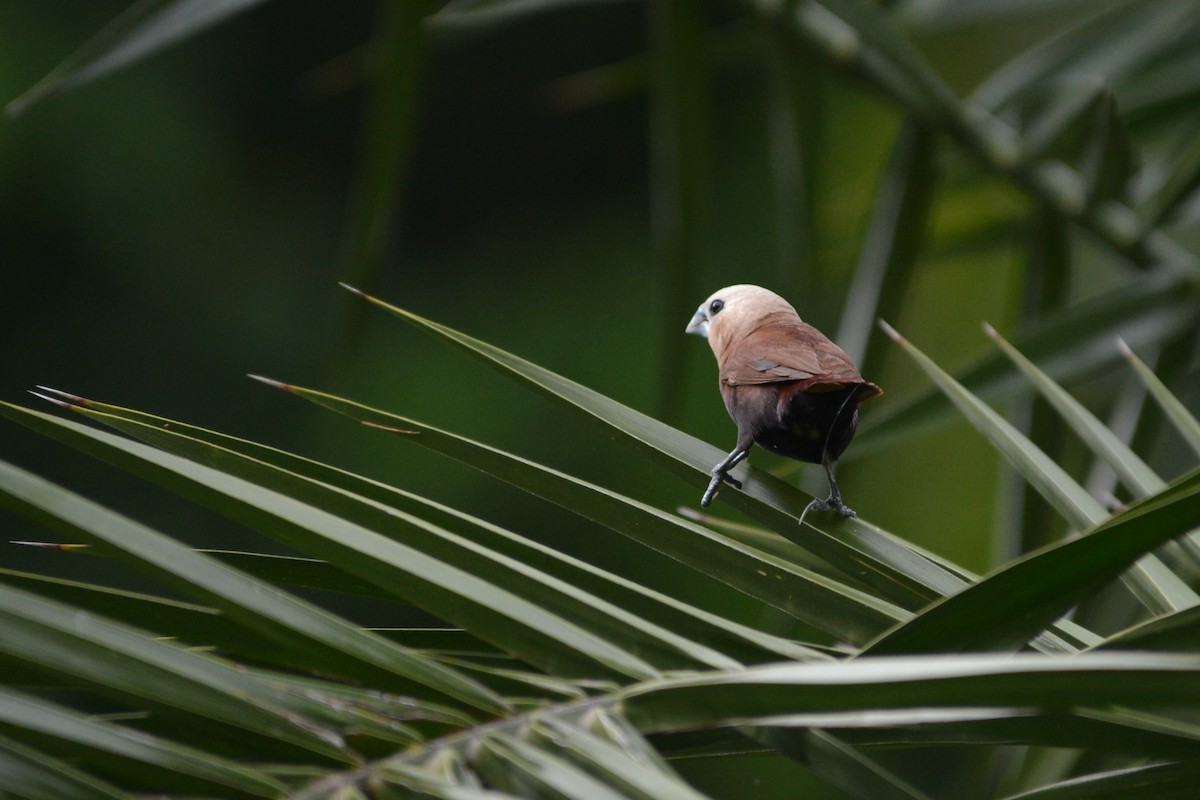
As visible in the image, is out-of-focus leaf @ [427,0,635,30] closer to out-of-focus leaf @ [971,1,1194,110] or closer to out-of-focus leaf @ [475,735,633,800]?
Result: out-of-focus leaf @ [971,1,1194,110]

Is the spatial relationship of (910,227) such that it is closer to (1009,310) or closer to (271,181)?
(1009,310)

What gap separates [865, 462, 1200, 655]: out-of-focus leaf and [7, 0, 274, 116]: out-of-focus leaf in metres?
0.80

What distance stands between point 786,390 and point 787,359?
0.02 metres

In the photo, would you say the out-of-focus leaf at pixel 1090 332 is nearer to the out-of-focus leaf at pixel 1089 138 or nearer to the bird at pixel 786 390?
the out-of-focus leaf at pixel 1089 138

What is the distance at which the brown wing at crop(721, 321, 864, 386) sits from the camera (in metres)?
0.56

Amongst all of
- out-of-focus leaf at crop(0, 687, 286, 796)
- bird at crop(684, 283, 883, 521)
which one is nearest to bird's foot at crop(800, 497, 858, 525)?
bird at crop(684, 283, 883, 521)

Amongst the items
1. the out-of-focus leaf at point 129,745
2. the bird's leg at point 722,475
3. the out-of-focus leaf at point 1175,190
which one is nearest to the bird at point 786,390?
the bird's leg at point 722,475

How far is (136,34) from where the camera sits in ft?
3.01

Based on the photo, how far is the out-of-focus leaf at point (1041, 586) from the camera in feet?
1.11

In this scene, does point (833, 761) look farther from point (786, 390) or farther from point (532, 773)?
point (786, 390)

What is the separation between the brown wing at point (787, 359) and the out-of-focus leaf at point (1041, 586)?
0.17 metres

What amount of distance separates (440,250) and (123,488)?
4.46ft

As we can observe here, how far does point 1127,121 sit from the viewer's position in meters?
1.26

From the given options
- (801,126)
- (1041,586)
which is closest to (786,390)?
(1041,586)
